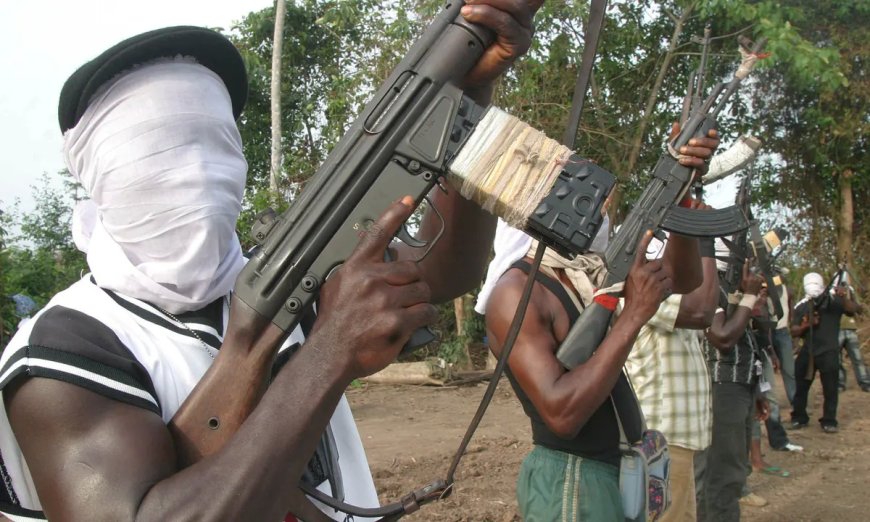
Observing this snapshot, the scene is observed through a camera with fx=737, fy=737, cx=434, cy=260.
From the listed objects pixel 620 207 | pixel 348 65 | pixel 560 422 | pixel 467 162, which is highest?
pixel 348 65

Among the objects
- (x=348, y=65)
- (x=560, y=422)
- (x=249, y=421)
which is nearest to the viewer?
(x=249, y=421)

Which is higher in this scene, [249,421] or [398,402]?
[249,421]

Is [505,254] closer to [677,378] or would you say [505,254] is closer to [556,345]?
[556,345]

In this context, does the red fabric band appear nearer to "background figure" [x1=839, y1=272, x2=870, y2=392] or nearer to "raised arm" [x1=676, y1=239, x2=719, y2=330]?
"raised arm" [x1=676, y1=239, x2=719, y2=330]

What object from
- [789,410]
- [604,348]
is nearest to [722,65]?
[789,410]

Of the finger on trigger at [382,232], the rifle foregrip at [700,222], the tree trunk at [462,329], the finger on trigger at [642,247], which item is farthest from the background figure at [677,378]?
the tree trunk at [462,329]

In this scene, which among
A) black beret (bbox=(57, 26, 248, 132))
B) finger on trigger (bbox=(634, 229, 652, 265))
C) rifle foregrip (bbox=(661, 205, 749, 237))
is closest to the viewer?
black beret (bbox=(57, 26, 248, 132))

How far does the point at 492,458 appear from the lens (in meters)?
6.36

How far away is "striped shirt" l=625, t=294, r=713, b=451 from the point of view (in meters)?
3.33

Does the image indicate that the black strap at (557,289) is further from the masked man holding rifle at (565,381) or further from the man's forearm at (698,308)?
the man's forearm at (698,308)

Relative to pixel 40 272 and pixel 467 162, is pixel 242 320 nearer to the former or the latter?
pixel 467 162

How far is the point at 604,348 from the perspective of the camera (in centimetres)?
220

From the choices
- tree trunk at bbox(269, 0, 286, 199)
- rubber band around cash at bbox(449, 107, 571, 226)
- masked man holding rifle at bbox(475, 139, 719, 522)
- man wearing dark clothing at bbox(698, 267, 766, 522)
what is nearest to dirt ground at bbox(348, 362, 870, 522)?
man wearing dark clothing at bbox(698, 267, 766, 522)

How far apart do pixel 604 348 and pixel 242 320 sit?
1.22 metres
